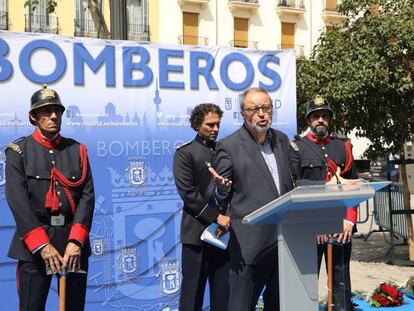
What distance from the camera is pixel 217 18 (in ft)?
118

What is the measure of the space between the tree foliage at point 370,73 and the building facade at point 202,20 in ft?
78.1

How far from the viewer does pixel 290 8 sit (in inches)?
1505

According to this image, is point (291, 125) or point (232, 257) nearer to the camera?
point (232, 257)

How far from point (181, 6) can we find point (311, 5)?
31.1 ft

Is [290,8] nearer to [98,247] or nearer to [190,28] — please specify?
[190,28]

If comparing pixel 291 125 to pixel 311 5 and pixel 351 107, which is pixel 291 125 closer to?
pixel 351 107

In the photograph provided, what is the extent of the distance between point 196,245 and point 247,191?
41.2 inches

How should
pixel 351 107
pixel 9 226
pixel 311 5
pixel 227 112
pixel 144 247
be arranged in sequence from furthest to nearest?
pixel 311 5 < pixel 351 107 < pixel 227 112 < pixel 144 247 < pixel 9 226

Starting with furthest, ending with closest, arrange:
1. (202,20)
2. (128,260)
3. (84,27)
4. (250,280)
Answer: (202,20) < (84,27) < (128,260) < (250,280)

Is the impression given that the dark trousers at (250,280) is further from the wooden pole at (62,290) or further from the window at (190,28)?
the window at (190,28)

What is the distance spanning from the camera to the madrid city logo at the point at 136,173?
522cm

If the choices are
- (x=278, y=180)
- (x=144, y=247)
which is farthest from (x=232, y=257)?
(x=144, y=247)

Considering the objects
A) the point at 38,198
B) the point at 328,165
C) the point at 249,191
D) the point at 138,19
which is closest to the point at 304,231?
the point at 249,191

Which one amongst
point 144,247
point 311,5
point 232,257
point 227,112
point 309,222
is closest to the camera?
point 309,222
